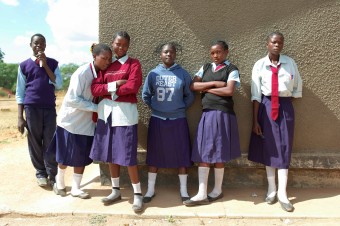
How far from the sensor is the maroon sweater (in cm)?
316

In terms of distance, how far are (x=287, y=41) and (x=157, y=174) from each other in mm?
2107

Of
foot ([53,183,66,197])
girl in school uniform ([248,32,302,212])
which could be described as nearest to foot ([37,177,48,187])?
foot ([53,183,66,197])

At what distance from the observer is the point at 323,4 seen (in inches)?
141

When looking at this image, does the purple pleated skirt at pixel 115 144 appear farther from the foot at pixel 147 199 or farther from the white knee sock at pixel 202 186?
the white knee sock at pixel 202 186

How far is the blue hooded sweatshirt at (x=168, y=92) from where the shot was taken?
11.3 ft

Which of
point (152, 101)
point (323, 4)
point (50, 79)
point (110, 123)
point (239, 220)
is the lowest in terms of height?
point (239, 220)

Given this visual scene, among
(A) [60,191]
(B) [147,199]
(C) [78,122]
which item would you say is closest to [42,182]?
(A) [60,191]

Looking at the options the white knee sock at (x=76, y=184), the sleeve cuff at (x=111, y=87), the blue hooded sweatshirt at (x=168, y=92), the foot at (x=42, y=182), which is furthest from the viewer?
the foot at (x=42, y=182)

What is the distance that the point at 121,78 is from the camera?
10.6 ft

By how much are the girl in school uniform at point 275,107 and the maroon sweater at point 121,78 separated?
1243mm

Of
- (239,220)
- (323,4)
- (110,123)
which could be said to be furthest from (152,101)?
(323,4)

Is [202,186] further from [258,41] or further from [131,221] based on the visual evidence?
[258,41]

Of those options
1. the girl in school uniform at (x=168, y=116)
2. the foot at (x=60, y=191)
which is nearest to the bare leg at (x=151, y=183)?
the girl in school uniform at (x=168, y=116)

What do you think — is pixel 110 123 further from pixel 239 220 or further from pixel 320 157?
pixel 320 157
